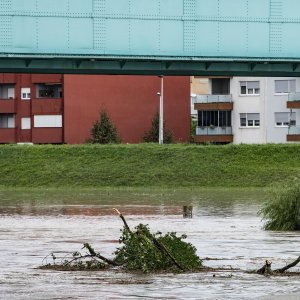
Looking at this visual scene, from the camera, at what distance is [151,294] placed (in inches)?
670

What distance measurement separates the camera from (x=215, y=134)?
107 meters

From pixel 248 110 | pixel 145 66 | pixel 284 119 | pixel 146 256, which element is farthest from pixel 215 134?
pixel 146 256

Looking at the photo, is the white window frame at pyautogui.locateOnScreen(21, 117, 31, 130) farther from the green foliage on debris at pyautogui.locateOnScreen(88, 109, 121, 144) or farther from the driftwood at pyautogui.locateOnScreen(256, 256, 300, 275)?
the driftwood at pyautogui.locateOnScreen(256, 256, 300, 275)

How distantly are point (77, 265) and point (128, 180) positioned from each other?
52078mm

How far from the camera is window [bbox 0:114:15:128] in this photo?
103500mm

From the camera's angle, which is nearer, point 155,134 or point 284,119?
point 155,134

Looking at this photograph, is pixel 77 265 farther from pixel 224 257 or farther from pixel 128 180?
pixel 128 180

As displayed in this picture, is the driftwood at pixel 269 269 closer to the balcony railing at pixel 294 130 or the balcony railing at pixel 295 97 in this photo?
the balcony railing at pixel 294 130

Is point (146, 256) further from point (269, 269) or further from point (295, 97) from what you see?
point (295, 97)

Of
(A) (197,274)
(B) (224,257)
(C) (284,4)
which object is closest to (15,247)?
(B) (224,257)

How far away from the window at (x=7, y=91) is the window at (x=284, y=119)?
21.3m

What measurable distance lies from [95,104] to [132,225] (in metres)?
65.1

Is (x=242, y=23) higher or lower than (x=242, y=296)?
higher

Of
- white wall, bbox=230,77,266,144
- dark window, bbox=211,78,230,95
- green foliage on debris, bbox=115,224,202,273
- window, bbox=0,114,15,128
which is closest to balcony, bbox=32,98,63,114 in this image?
window, bbox=0,114,15,128
